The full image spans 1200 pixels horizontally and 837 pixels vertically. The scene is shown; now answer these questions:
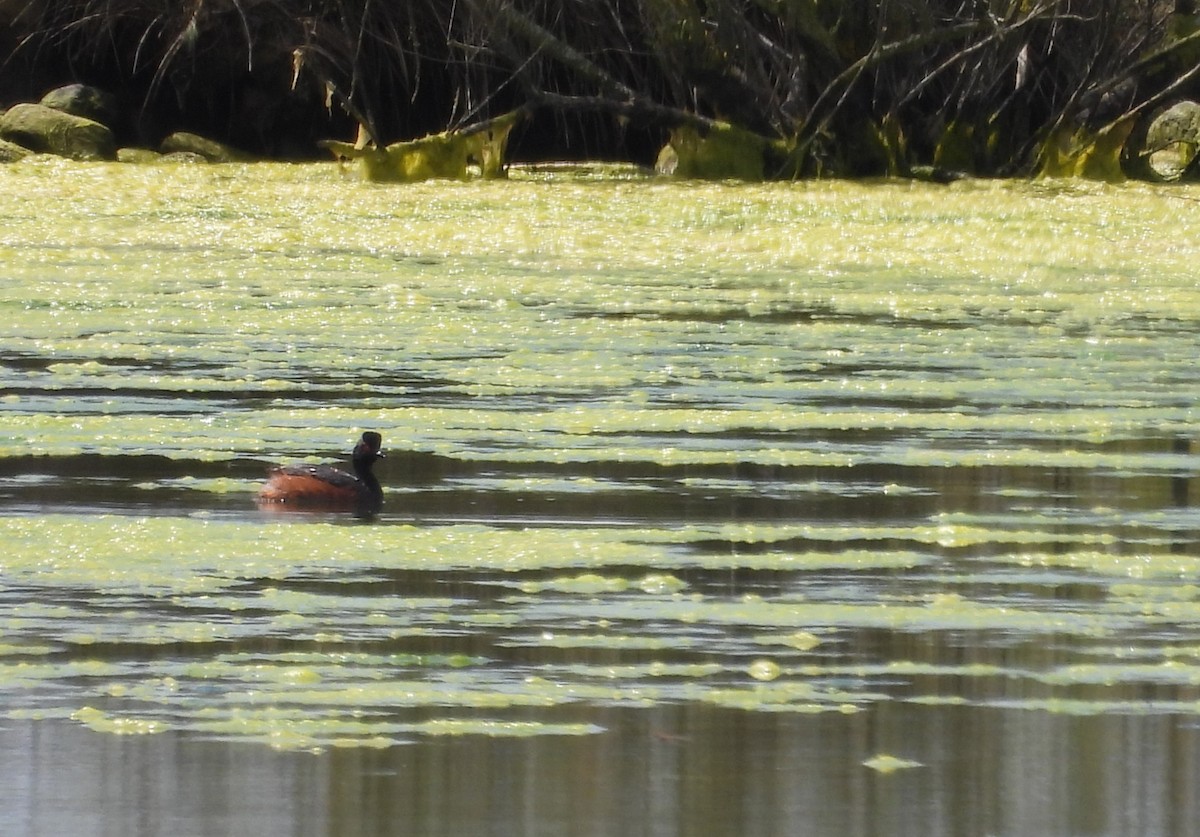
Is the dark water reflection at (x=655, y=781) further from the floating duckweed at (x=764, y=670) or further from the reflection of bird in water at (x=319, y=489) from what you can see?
the reflection of bird in water at (x=319, y=489)

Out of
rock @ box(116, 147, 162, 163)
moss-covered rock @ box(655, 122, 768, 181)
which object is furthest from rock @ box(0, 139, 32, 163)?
moss-covered rock @ box(655, 122, 768, 181)

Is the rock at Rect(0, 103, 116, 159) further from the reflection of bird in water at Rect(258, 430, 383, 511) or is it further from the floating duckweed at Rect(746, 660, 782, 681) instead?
the floating duckweed at Rect(746, 660, 782, 681)

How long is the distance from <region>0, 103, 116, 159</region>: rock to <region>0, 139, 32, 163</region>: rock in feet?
1.69

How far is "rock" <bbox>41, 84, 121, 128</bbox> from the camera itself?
25.1m

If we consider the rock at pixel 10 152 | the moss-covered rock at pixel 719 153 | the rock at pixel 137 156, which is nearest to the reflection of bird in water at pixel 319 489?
the moss-covered rock at pixel 719 153

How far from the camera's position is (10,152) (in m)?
22.8

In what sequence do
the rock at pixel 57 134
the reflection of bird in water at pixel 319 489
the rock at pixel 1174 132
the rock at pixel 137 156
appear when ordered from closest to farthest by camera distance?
the reflection of bird in water at pixel 319 489 → the rock at pixel 137 156 → the rock at pixel 57 134 → the rock at pixel 1174 132

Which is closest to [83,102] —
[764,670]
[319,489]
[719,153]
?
[719,153]

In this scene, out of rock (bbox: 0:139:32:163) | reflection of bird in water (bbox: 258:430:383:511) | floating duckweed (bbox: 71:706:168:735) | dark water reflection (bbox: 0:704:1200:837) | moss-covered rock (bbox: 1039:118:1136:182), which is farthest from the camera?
rock (bbox: 0:139:32:163)

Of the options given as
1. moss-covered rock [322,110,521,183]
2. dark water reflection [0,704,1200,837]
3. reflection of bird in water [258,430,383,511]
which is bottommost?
dark water reflection [0,704,1200,837]

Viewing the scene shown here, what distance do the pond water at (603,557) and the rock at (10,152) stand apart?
10.2 meters

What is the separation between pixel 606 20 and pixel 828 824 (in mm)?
20408

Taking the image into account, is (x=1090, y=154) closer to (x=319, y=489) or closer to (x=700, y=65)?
(x=700, y=65)

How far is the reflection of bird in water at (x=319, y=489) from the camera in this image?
21.1ft
